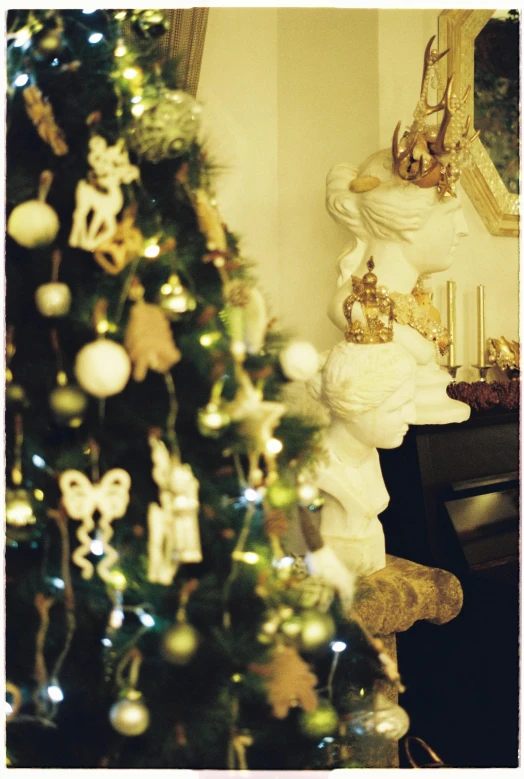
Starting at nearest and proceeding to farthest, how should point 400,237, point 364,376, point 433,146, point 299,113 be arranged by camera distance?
1. point 364,376
2. point 433,146
3. point 400,237
4. point 299,113

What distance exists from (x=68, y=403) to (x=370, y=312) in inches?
35.7

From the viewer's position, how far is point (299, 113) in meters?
2.12

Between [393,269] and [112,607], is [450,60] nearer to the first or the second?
[393,269]

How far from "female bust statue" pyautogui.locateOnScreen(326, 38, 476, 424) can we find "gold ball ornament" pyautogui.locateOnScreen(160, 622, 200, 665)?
1038 millimetres

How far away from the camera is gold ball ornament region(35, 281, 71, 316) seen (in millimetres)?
840

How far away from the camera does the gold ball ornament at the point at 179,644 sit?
866mm

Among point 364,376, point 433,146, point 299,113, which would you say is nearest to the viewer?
point 364,376

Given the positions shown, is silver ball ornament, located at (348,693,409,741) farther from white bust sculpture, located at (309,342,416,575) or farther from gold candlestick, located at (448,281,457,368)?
gold candlestick, located at (448,281,457,368)

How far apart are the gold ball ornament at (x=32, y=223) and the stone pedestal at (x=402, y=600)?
1.01 m

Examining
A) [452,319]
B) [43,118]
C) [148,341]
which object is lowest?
[148,341]

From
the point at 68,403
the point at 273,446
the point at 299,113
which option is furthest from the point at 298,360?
the point at 299,113

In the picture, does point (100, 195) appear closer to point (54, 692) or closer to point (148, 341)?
point (148, 341)

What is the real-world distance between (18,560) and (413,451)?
1167mm

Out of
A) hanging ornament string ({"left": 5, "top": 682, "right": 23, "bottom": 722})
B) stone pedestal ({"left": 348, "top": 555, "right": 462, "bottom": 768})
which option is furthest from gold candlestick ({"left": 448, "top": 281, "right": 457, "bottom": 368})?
hanging ornament string ({"left": 5, "top": 682, "right": 23, "bottom": 722})
